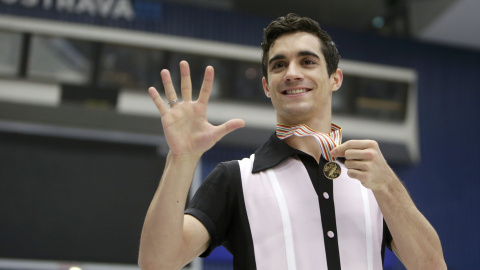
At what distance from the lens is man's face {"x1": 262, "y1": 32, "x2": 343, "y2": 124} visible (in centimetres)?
267

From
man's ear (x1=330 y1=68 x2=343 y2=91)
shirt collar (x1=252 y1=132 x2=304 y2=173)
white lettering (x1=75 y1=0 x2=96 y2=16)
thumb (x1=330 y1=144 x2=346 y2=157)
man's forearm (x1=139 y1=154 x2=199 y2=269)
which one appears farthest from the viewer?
white lettering (x1=75 y1=0 x2=96 y2=16)

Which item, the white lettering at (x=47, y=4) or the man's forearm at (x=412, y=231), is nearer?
the man's forearm at (x=412, y=231)

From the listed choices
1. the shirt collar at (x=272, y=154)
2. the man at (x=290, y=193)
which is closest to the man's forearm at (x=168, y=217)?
the man at (x=290, y=193)

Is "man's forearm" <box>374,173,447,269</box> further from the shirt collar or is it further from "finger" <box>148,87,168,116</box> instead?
"finger" <box>148,87,168,116</box>

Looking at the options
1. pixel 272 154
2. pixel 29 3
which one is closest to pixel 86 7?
pixel 29 3

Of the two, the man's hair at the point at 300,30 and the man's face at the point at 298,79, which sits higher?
the man's hair at the point at 300,30

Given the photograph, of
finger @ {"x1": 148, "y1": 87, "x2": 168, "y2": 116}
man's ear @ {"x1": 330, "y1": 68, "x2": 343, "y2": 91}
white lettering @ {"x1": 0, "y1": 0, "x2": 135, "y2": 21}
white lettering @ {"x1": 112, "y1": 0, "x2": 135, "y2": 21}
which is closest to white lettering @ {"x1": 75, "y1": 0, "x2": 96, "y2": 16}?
white lettering @ {"x1": 0, "y1": 0, "x2": 135, "y2": 21}

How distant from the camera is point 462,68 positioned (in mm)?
13227

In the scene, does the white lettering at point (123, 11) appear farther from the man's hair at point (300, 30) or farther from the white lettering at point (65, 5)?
the man's hair at point (300, 30)

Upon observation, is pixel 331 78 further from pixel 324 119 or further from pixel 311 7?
pixel 311 7

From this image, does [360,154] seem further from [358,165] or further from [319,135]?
[319,135]

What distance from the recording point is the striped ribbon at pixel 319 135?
2463 millimetres

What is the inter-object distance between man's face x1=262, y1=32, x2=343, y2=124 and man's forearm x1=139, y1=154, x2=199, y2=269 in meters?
0.68

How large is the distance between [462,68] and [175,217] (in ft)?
40.8
